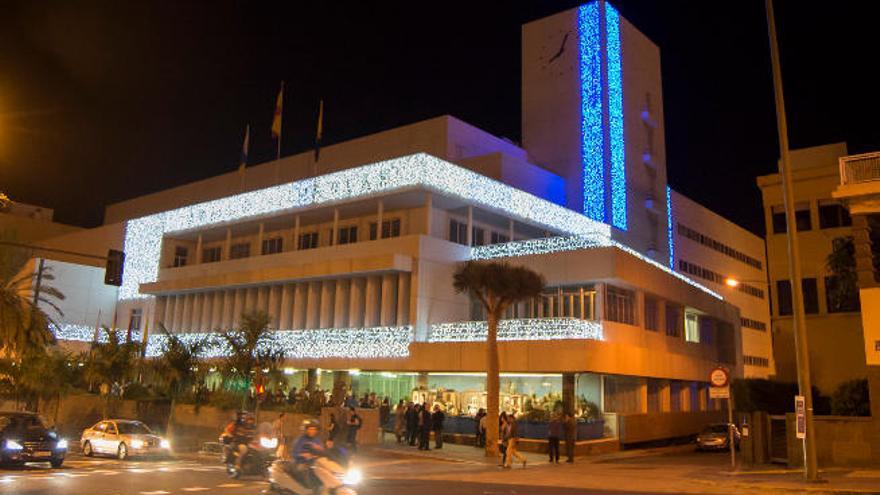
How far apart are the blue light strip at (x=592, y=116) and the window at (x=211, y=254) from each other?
27715mm

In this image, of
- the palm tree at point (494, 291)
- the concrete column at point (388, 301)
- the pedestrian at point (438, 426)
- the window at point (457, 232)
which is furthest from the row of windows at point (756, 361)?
the palm tree at point (494, 291)

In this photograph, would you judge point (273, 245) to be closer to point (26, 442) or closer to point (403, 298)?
point (403, 298)

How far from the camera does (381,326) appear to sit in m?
39.2

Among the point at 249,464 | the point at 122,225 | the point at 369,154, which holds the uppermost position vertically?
the point at 369,154

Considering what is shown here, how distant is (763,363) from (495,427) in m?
59.7

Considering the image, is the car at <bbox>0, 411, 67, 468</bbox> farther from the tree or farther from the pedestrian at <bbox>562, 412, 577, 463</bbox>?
the pedestrian at <bbox>562, 412, 577, 463</bbox>

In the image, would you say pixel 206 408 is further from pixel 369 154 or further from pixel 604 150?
pixel 604 150

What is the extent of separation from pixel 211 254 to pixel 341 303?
1794 centimetres

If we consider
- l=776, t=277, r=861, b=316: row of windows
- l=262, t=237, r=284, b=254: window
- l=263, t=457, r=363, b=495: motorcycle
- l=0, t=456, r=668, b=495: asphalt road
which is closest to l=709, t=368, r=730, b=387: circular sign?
l=0, t=456, r=668, b=495: asphalt road

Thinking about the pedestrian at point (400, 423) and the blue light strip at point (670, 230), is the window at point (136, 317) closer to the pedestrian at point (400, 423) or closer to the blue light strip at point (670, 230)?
the pedestrian at point (400, 423)

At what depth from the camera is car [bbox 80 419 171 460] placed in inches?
1005

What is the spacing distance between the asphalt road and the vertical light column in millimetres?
15156

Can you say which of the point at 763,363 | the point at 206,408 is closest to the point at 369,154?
the point at 206,408

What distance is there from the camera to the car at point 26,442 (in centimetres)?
2083
